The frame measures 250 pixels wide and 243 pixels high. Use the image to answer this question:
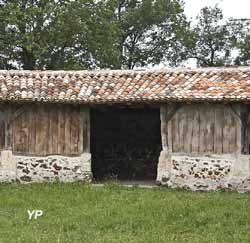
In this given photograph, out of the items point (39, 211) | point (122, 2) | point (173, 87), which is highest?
point (122, 2)

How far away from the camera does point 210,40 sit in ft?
125

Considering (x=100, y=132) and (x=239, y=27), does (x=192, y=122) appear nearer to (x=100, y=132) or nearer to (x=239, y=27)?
(x=100, y=132)

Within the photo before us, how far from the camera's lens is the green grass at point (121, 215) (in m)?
9.88

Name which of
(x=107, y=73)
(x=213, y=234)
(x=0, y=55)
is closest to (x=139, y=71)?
(x=107, y=73)

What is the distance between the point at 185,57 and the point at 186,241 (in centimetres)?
3008

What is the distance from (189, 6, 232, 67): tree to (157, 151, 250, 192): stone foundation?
886 inches

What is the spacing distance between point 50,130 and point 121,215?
582 cm

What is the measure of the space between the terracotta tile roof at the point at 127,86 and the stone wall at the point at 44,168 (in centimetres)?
185

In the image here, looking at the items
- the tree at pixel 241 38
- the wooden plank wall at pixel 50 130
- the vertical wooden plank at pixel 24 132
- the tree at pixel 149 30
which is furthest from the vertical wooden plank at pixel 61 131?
the tree at pixel 149 30

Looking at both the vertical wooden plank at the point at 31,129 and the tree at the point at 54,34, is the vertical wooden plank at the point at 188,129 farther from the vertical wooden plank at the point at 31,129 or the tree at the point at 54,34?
the tree at the point at 54,34

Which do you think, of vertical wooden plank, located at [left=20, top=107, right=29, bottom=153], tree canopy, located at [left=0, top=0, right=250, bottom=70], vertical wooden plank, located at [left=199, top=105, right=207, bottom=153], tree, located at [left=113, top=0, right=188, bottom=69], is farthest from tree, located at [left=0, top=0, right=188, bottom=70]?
vertical wooden plank, located at [left=199, top=105, right=207, bottom=153]

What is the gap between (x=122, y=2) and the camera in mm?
39000

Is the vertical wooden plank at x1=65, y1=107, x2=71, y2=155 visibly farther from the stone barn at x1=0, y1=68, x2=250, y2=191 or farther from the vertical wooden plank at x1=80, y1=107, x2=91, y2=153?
the vertical wooden plank at x1=80, y1=107, x2=91, y2=153

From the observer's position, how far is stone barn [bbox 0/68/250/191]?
50.9ft
